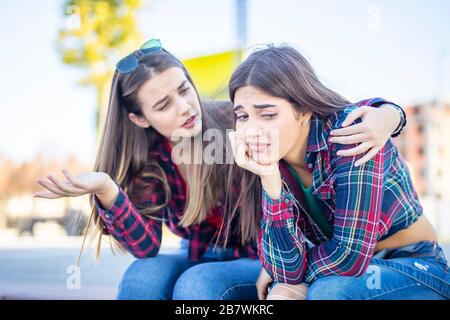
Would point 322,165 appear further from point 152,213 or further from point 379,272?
point 152,213

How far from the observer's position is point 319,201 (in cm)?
120

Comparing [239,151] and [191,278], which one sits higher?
[239,151]

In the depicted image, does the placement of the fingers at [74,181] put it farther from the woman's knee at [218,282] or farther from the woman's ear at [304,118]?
the woman's ear at [304,118]

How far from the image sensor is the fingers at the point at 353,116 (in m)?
1.10

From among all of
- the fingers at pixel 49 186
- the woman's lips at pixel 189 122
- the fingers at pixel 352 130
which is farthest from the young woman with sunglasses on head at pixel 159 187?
the fingers at pixel 352 130

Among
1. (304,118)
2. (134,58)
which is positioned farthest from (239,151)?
(134,58)

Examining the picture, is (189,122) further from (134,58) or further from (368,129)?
(368,129)

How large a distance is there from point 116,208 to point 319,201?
0.51 metres

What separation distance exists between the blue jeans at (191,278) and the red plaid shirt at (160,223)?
34mm

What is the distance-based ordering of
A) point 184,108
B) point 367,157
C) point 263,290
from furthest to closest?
point 184,108 < point 263,290 < point 367,157

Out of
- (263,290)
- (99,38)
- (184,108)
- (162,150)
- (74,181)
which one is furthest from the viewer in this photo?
(99,38)

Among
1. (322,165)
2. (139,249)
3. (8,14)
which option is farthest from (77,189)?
(8,14)

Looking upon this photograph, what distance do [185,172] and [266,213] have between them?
42 cm

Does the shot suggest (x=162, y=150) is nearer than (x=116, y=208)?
No
